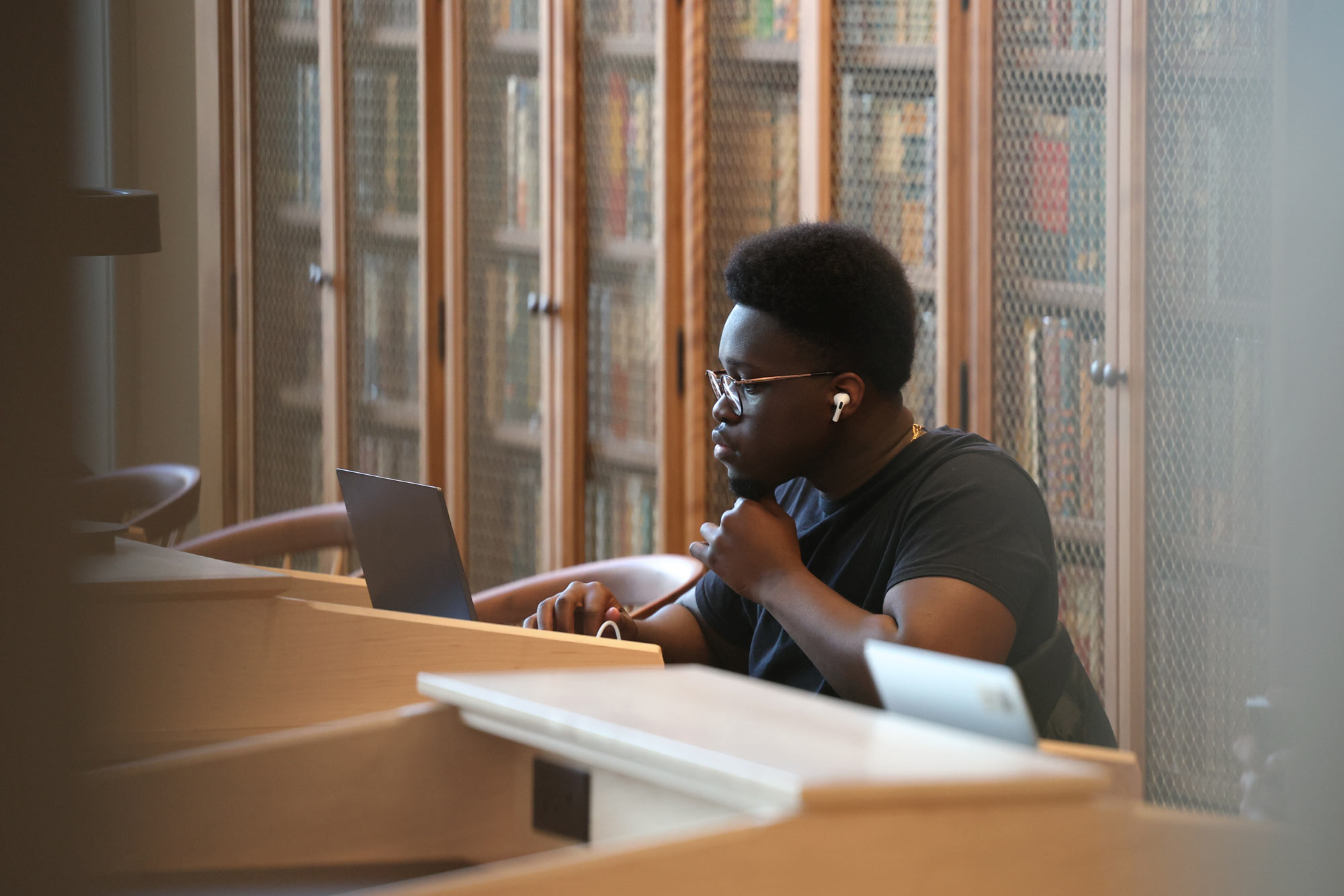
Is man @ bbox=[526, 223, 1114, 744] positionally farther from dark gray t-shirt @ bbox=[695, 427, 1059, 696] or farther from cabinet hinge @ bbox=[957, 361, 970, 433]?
cabinet hinge @ bbox=[957, 361, 970, 433]

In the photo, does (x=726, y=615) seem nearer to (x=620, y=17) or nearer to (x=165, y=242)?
(x=620, y=17)

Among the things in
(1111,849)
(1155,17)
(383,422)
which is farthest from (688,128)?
(1111,849)

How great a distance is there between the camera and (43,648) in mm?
269

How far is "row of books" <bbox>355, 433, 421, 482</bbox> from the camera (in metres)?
3.90

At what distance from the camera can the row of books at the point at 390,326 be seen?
3.84 m

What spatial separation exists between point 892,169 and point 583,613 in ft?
4.18

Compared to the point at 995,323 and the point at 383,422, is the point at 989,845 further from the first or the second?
the point at 383,422

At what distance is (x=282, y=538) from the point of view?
281 cm

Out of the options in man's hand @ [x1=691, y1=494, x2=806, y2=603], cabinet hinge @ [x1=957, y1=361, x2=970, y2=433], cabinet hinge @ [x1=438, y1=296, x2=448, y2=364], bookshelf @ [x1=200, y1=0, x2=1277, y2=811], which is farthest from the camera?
cabinet hinge @ [x1=438, y1=296, x2=448, y2=364]

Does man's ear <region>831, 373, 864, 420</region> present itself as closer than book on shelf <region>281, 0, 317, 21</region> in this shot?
Yes

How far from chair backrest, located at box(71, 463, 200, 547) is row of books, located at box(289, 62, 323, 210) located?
42.8 inches

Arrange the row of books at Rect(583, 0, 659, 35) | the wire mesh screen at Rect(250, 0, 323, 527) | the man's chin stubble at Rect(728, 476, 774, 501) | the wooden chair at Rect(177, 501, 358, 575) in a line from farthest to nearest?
the wire mesh screen at Rect(250, 0, 323, 527)
the row of books at Rect(583, 0, 659, 35)
the wooden chair at Rect(177, 501, 358, 575)
the man's chin stubble at Rect(728, 476, 774, 501)

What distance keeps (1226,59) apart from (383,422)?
2.53 meters

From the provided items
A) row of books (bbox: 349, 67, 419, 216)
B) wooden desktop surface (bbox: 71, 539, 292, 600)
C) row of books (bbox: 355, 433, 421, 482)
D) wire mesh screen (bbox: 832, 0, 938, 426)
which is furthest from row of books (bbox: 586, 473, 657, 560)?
wooden desktop surface (bbox: 71, 539, 292, 600)
